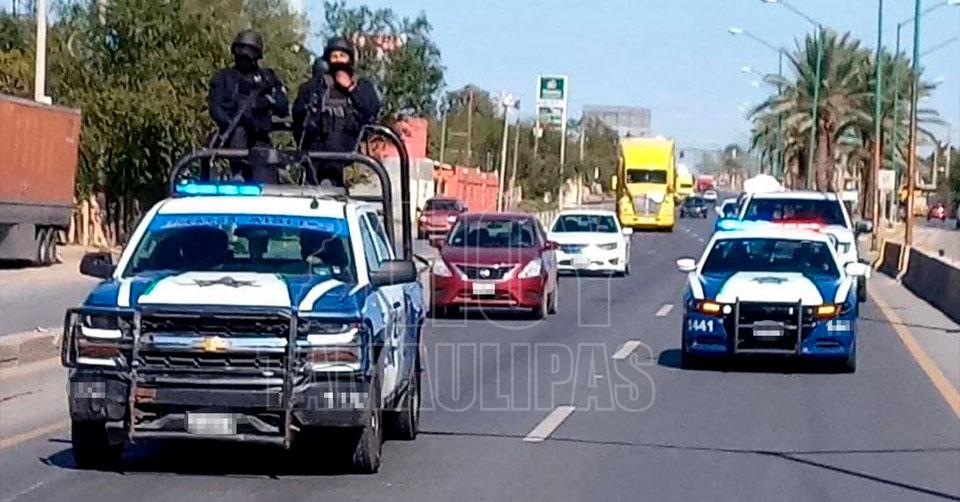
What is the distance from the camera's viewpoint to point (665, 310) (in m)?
31.1

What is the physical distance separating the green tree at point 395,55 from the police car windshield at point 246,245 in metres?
40.7

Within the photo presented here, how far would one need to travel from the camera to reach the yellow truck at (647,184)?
243 feet

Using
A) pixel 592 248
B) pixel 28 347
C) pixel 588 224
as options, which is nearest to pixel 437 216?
pixel 588 224

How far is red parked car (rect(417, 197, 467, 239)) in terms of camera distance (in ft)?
198

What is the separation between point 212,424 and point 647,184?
6346 centimetres

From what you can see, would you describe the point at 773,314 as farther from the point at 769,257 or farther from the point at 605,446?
the point at 605,446

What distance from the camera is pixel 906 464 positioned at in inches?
532

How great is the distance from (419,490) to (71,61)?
117 ft

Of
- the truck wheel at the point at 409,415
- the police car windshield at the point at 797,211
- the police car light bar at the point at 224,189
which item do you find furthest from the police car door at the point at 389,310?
the police car windshield at the point at 797,211

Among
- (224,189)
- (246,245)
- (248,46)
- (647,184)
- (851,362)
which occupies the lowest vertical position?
(851,362)

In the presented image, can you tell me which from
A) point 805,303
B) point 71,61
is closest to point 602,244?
point 71,61

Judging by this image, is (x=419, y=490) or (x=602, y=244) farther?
(x=602, y=244)

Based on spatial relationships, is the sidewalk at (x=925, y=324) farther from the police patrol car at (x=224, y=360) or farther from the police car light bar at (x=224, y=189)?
the police patrol car at (x=224, y=360)

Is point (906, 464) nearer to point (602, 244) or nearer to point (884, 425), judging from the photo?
point (884, 425)
